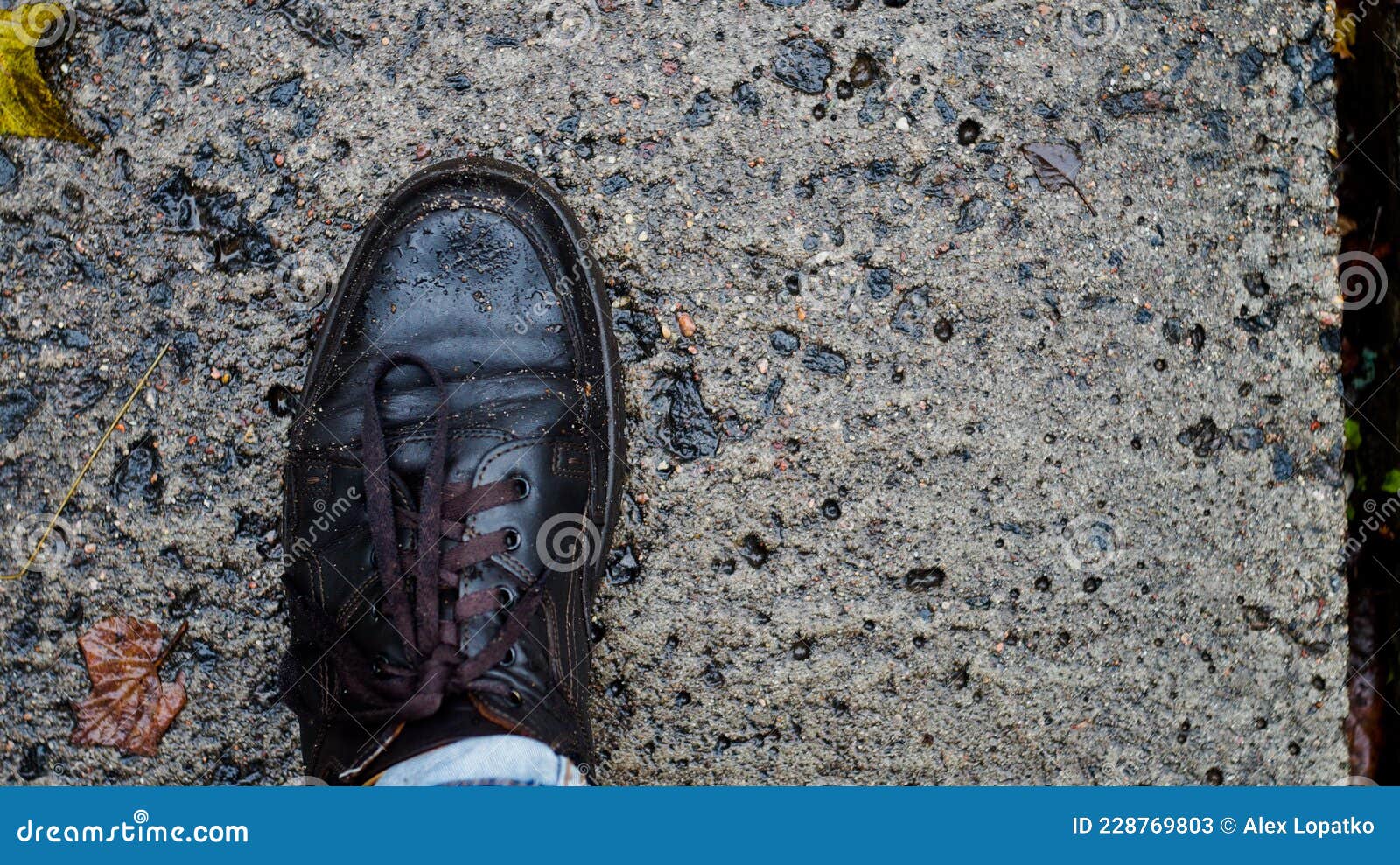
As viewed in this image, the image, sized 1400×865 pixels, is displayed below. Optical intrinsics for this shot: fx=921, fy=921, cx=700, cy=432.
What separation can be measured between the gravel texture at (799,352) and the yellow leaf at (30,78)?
0.06m

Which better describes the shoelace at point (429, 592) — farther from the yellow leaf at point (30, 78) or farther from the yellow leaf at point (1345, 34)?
the yellow leaf at point (1345, 34)

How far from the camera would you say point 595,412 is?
216 centimetres

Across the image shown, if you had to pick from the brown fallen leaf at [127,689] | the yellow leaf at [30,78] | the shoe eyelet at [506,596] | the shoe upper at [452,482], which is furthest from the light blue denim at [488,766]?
the yellow leaf at [30,78]

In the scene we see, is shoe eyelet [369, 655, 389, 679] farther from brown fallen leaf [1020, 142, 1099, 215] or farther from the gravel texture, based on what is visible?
brown fallen leaf [1020, 142, 1099, 215]

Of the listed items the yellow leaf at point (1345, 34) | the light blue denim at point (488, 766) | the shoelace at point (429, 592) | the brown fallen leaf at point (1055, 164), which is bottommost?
the light blue denim at point (488, 766)

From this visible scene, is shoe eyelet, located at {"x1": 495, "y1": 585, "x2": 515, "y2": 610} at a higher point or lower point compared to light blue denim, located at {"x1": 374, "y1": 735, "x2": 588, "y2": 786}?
higher

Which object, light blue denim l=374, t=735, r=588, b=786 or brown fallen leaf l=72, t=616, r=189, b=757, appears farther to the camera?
brown fallen leaf l=72, t=616, r=189, b=757

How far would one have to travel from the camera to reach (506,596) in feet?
7.13

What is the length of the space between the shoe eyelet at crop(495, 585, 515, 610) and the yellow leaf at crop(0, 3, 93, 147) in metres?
1.44

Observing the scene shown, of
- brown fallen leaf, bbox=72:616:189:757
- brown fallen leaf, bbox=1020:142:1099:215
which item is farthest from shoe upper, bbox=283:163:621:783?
brown fallen leaf, bbox=1020:142:1099:215

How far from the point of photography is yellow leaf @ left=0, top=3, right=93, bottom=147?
84.8 inches

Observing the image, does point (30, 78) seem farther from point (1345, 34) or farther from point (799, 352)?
point (1345, 34)

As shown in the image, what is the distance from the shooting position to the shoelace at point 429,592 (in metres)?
2.13

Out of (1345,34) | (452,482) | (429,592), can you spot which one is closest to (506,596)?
(429,592)
